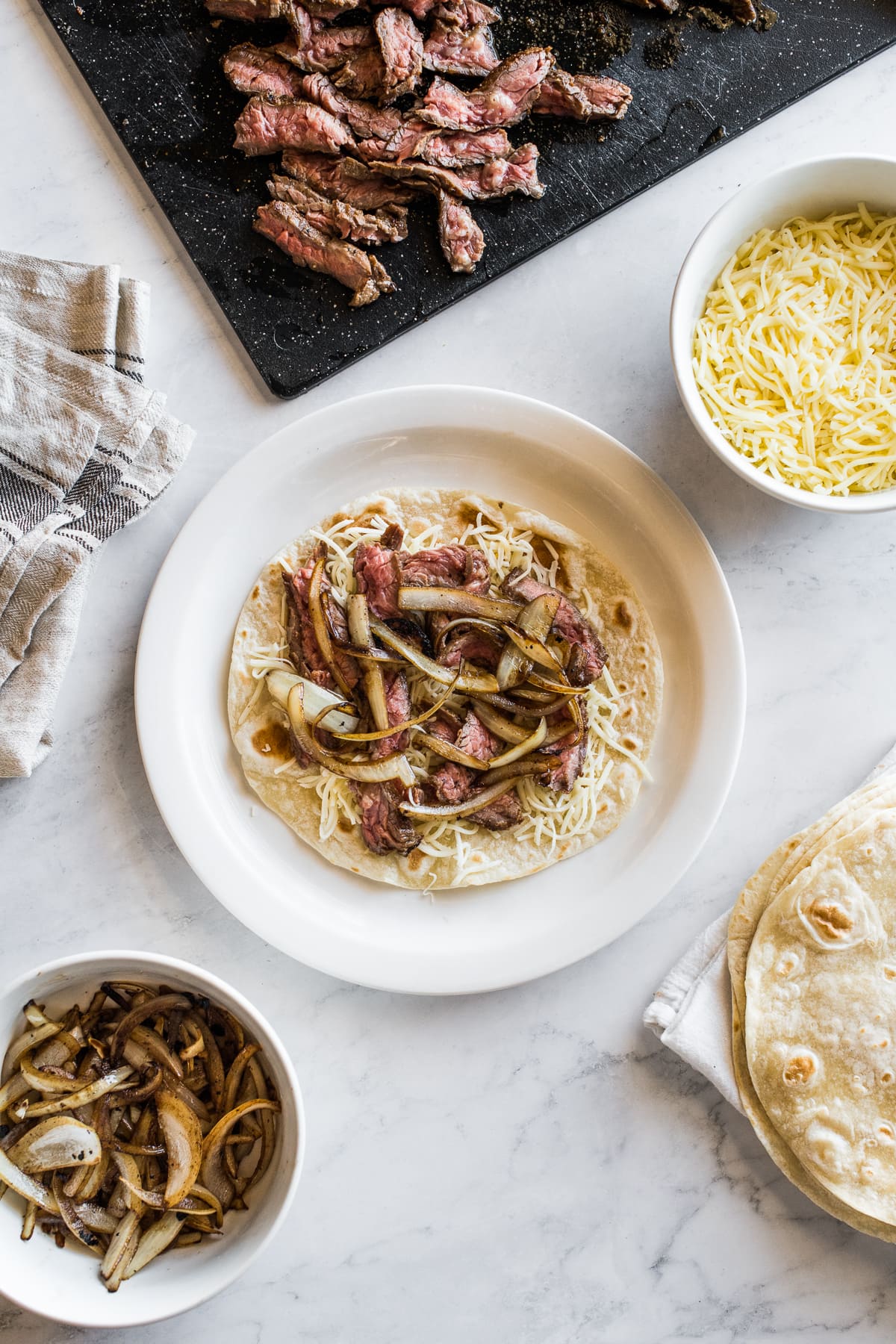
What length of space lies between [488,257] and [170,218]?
3.78ft

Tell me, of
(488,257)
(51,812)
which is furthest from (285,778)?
(488,257)

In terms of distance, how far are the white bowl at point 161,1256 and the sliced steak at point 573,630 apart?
155 centimetres

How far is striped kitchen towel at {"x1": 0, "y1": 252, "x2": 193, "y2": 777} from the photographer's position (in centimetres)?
329

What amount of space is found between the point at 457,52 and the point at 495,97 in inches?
9.6

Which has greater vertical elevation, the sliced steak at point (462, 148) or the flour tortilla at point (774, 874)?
the sliced steak at point (462, 148)

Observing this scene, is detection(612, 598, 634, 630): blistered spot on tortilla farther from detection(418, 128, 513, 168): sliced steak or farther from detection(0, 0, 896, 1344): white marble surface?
detection(418, 128, 513, 168): sliced steak

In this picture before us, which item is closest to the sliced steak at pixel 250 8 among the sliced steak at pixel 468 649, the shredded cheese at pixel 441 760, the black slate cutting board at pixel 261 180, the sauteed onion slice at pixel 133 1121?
the black slate cutting board at pixel 261 180

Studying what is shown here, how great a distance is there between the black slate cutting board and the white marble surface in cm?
11

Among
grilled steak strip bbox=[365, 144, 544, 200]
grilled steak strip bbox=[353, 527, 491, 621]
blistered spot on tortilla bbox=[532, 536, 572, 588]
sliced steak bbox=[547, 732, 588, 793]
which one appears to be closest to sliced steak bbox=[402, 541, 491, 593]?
grilled steak strip bbox=[353, 527, 491, 621]

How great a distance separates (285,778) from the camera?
11.2ft

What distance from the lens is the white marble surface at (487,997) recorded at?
3.48 meters

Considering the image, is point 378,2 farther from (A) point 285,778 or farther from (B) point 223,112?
(A) point 285,778

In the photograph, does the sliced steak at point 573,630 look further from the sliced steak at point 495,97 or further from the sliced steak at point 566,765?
the sliced steak at point 495,97

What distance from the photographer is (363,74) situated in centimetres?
346
